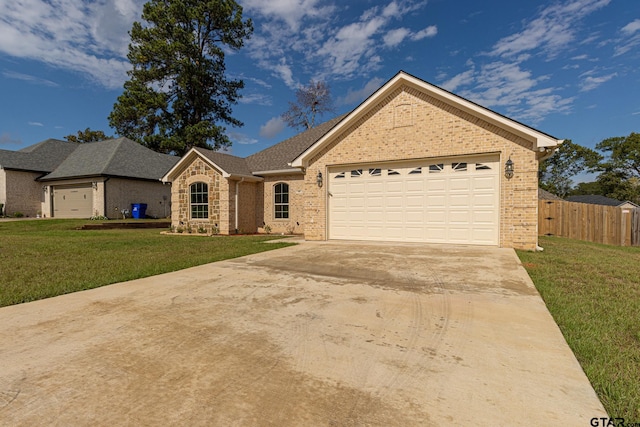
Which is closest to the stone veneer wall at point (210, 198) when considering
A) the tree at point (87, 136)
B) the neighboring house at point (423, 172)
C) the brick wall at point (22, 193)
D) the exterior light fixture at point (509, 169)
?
the neighboring house at point (423, 172)

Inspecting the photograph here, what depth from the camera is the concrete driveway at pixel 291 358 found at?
1865 millimetres

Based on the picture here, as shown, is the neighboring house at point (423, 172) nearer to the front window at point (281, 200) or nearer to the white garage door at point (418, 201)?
the white garage door at point (418, 201)

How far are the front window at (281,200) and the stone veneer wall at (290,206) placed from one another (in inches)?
6.4

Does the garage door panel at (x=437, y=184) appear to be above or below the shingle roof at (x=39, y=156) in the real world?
below

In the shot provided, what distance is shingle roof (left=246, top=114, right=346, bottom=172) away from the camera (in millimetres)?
15328

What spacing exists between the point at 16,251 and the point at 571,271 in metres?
13.1

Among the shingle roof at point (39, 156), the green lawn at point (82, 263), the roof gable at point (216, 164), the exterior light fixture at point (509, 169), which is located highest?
the shingle roof at point (39, 156)

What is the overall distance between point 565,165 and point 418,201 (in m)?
48.1

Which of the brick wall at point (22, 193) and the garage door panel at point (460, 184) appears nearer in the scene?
the garage door panel at point (460, 184)

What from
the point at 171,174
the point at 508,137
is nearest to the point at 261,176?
the point at 171,174

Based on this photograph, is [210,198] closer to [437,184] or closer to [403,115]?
[403,115]

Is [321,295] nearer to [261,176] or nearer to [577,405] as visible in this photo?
[577,405]

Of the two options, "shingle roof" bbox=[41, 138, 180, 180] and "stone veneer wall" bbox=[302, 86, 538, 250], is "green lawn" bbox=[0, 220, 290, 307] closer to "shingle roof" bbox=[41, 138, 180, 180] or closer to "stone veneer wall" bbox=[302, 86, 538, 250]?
"stone veneer wall" bbox=[302, 86, 538, 250]

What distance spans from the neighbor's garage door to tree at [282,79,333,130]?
18.5 metres
